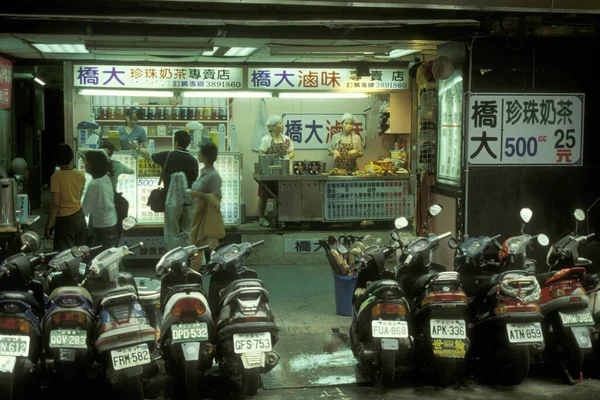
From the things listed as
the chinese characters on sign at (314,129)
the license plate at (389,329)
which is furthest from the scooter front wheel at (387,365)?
the chinese characters on sign at (314,129)

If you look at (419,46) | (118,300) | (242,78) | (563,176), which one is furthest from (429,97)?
(118,300)

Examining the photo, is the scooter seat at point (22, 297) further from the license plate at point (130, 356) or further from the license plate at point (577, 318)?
the license plate at point (577, 318)

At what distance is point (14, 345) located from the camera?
6402 mm

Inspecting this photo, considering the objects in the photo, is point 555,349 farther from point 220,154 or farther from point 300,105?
point 300,105

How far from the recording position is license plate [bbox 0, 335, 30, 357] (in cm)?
637

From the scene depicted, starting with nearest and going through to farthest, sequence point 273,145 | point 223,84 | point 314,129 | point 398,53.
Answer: point 398,53 → point 223,84 → point 273,145 → point 314,129

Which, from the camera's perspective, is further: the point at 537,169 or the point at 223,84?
the point at 223,84

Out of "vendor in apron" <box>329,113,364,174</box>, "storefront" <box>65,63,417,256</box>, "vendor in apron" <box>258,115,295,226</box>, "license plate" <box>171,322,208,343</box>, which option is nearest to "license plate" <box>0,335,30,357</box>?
"license plate" <box>171,322,208,343</box>

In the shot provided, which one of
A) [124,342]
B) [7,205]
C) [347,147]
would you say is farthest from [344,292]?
[347,147]

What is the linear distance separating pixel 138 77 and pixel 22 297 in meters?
7.10

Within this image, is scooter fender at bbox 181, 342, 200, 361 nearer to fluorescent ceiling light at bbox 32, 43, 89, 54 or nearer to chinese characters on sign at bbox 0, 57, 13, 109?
fluorescent ceiling light at bbox 32, 43, 89, 54

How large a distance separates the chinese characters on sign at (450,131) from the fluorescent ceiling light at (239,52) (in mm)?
3110

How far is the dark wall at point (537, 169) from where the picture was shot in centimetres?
972

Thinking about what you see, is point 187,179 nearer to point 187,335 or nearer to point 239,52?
point 239,52
